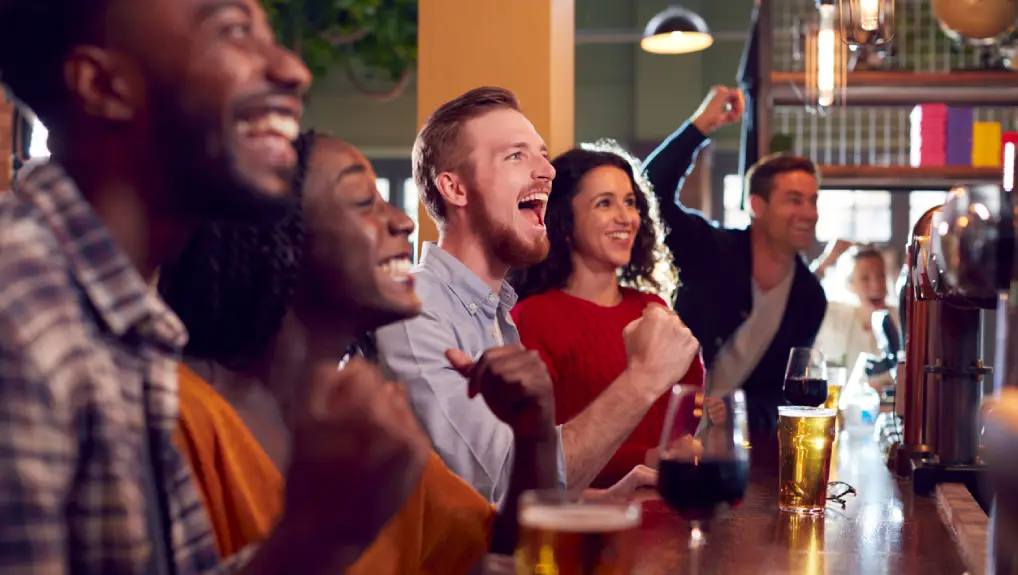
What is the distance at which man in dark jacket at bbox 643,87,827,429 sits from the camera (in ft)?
11.0

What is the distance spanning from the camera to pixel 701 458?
1.08 m

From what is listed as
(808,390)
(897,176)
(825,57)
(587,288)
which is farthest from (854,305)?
→ (808,390)

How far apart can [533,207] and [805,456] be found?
0.70m

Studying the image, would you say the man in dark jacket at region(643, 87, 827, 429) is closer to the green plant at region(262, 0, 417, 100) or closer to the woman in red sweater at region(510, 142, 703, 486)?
the woman in red sweater at region(510, 142, 703, 486)

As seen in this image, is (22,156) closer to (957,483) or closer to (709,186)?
(957,483)

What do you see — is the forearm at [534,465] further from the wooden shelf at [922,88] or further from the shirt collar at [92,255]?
the wooden shelf at [922,88]

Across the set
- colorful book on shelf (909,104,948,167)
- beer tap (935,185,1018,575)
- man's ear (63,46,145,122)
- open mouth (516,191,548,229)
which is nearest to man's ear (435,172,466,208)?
open mouth (516,191,548,229)

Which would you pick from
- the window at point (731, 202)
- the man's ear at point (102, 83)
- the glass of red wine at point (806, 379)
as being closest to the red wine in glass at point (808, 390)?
the glass of red wine at point (806, 379)

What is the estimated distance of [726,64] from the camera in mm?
9789

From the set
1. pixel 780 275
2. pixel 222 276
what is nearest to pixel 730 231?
pixel 780 275

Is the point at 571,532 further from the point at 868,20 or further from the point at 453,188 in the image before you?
the point at 868,20

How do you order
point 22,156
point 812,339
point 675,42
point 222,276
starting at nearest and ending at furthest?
point 222,276 < point 22,156 < point 812,339 < point 675,42

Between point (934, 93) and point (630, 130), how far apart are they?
545 centimetres

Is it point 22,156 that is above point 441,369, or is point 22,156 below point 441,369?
above
